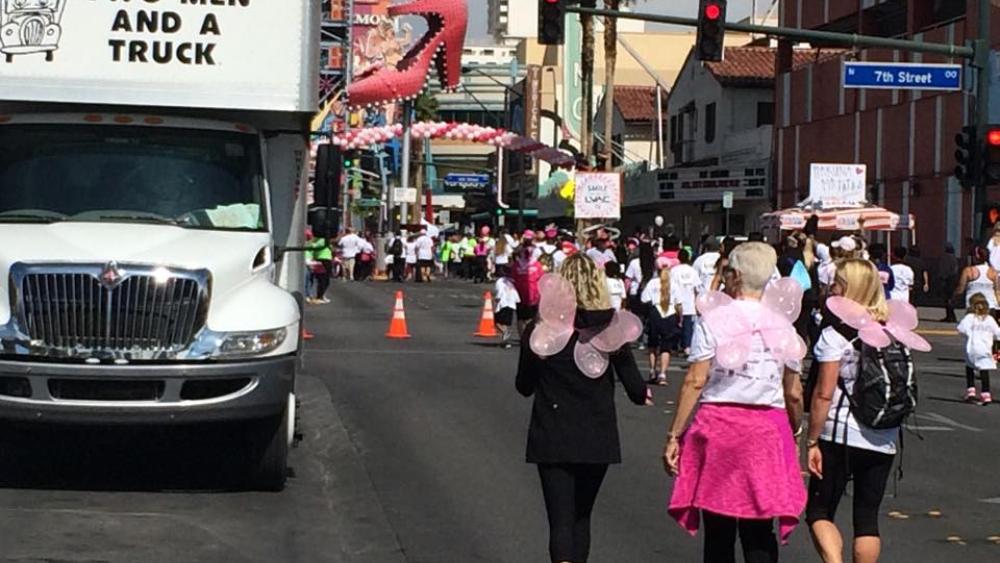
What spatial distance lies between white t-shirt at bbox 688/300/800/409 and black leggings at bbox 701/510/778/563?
0.51m

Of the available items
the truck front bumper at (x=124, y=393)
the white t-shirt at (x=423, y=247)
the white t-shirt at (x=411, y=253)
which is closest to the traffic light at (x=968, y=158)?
the truck front bumper at (x=124, y=393)

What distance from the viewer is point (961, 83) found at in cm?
2794

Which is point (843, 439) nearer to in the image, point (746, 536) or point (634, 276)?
point (746, 536)

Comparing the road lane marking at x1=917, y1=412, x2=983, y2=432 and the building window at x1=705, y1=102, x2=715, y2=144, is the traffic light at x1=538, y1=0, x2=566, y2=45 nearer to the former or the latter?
the road lane marking at x1=917, y1=412, x2=983, y2=432

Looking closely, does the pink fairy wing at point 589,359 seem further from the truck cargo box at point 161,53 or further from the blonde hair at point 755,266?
the truck cargo box at point 161,53

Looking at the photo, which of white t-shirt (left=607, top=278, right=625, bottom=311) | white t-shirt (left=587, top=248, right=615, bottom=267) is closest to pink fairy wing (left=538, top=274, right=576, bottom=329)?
white t-shirt (left=607, top=278, right=625, bottom=311)

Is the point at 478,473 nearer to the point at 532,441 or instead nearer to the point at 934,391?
the point at 532,441

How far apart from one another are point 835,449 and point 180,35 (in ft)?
19.8

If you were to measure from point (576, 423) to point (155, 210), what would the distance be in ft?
16.4

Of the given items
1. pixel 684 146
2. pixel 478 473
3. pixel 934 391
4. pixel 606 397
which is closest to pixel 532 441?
pixel 606 397

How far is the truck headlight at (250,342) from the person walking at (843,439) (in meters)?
4.34

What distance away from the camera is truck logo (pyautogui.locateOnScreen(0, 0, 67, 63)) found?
38.1ft

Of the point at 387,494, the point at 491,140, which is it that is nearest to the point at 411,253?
the point at 491,140

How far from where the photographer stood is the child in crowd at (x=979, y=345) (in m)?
18.6
